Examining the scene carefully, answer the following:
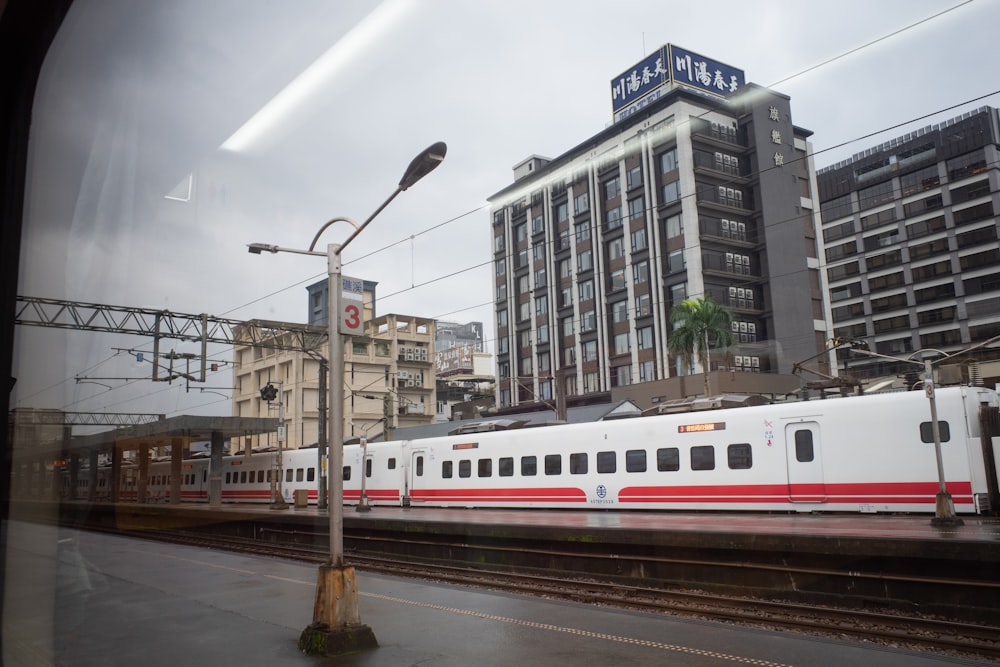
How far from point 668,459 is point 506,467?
609cm

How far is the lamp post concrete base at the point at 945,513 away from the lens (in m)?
13.3

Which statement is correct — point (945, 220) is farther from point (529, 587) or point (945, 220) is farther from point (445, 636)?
point (445, 636)

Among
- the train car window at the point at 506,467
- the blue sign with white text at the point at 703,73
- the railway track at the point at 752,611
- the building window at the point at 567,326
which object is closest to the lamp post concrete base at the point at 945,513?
the railway track at the point at 752,611

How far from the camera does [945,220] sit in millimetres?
47312

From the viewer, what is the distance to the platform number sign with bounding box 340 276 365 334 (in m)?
9.18

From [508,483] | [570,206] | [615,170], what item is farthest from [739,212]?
A: [508,483]

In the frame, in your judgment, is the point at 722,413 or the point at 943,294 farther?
the point at 943,294

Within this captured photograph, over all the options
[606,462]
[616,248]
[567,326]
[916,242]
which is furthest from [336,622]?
[916,242]

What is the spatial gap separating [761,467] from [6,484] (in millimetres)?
16399

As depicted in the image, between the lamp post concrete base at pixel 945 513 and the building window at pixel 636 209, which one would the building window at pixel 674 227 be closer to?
the building window at pixel 636 209

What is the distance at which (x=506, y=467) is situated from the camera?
23.6 meters

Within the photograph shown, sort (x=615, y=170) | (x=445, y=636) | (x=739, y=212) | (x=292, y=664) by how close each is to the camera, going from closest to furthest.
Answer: (x=292, y=664) < (x=445, y=636) < (x=739, y=212) < (x=615, y=170)

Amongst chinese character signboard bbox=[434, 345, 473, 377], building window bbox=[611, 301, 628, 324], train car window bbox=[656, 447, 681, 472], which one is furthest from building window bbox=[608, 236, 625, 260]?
train car window bbox=[656, 447, 681, 472]

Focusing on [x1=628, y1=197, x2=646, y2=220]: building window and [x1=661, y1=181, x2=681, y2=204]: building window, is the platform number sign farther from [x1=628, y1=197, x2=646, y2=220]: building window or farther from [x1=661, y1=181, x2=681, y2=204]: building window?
[x1=628, y1=197, x2=646, y2=220]: building window
